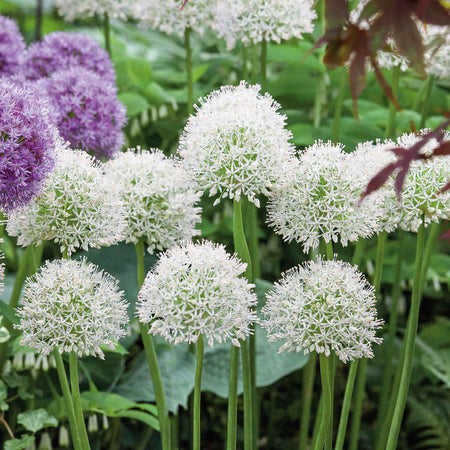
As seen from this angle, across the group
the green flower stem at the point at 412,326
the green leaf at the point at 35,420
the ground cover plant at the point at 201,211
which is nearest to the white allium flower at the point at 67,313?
the ground cover plant at the point at 201,211

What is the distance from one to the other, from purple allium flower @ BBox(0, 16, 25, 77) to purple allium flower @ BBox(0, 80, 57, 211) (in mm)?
623

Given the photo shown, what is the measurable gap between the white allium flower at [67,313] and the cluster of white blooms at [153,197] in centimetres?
15

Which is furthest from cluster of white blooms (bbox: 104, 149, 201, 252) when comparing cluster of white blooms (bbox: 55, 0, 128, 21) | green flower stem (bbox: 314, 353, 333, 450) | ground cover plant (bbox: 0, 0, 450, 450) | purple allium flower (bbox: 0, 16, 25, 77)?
cluster of white blooms (bbox: 55, 0, 128, 21)

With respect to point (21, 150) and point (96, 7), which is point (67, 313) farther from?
point (96, 7)

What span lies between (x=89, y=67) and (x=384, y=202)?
96cm

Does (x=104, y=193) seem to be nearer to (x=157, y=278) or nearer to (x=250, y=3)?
(x=157, y=278)

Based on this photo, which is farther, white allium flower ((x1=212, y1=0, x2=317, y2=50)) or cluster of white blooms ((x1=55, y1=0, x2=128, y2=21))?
cluster of white blooms ((x1=55, y1=0, x2=128, y2=21))

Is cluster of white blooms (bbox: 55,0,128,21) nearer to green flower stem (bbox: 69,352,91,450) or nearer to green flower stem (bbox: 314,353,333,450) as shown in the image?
green flower stem (bbox: 69,352,91,450)

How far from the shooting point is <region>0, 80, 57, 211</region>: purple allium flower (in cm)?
114

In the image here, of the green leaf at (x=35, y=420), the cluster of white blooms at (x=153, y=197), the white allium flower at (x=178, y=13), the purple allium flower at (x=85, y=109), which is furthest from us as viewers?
the white allium flower at (x=178, y=13)

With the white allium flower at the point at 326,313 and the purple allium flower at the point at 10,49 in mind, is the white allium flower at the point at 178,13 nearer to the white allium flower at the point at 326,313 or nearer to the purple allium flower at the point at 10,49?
the purple allium flower at the point at 10,49

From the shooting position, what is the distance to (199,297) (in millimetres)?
1060

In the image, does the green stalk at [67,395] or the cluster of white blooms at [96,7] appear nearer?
the green stalk at [67,395]

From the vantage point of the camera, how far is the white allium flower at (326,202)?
1.17 metres
